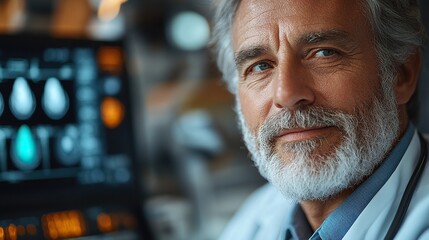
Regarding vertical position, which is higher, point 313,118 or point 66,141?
point 66,141

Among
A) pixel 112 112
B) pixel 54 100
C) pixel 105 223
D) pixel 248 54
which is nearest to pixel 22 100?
pixel 54 100

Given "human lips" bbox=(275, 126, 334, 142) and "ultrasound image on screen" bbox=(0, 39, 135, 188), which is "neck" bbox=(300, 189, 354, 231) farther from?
"ultrasound image on screen" bbox=(0, 39, 135, 188)

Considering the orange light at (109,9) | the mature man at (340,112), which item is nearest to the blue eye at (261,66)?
the mature man at (340,112)

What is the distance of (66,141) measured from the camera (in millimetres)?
1616

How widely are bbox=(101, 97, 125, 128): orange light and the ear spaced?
2.65ft

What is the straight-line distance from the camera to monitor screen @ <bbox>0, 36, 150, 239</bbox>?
1.54 metres

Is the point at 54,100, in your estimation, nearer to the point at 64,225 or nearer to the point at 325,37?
the point at 64,225

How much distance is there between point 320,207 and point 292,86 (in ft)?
0.88

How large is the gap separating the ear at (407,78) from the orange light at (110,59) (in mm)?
813

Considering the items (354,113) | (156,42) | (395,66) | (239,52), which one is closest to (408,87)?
(395,66)

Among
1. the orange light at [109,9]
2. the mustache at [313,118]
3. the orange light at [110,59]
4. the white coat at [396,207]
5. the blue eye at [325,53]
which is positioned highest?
the orange light at [109,9]

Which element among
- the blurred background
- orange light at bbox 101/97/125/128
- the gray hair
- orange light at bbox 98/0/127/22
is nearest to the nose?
the gray hair

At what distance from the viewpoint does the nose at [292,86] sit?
1.05m

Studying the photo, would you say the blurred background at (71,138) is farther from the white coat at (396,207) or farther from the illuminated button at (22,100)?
the white coat at (396,207)
